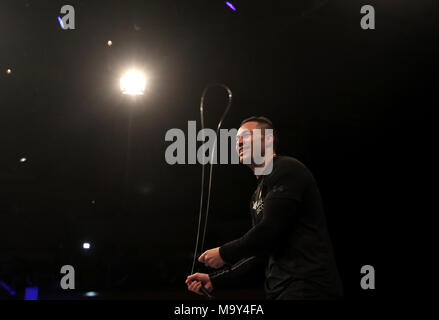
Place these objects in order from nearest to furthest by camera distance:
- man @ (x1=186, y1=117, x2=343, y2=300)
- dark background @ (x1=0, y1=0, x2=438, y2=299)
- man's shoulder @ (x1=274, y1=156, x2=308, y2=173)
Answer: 1. man @ (x1=186, y1=117, x2=343, y2=300)
2. man's shoulder @ (x1=274, y1=156, x2=308, y2=173)
3. dark background @ (x1=0, y1=0, x2=438, y2=299)

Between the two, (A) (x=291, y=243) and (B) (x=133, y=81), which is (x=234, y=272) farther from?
(B) (x=133, y=81)

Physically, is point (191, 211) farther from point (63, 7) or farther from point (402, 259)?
point (63, 7)

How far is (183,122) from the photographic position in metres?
6.11

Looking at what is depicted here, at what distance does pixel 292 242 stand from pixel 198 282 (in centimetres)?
48

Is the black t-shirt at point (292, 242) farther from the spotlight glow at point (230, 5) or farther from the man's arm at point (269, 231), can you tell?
the spotlight glow at point (230, 5)

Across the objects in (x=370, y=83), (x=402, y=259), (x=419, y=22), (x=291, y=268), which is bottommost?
(x=402, y=259)

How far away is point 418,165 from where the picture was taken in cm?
490

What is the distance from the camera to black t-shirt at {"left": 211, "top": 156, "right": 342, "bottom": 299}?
158 centimetres

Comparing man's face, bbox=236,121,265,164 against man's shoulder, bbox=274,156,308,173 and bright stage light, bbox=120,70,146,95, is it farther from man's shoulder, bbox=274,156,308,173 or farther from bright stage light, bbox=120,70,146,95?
bright stage light, bbox=120,70,146,95

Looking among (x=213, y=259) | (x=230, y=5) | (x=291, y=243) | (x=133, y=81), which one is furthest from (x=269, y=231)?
(x=133, y=81)

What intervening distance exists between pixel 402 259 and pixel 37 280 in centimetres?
536

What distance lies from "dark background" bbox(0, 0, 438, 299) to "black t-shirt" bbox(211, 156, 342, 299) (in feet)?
8.53

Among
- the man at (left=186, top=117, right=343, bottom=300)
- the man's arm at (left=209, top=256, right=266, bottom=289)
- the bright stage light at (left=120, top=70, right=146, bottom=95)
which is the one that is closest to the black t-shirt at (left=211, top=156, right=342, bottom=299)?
the man at (left=186, top=117, right=343, bottom=300)
